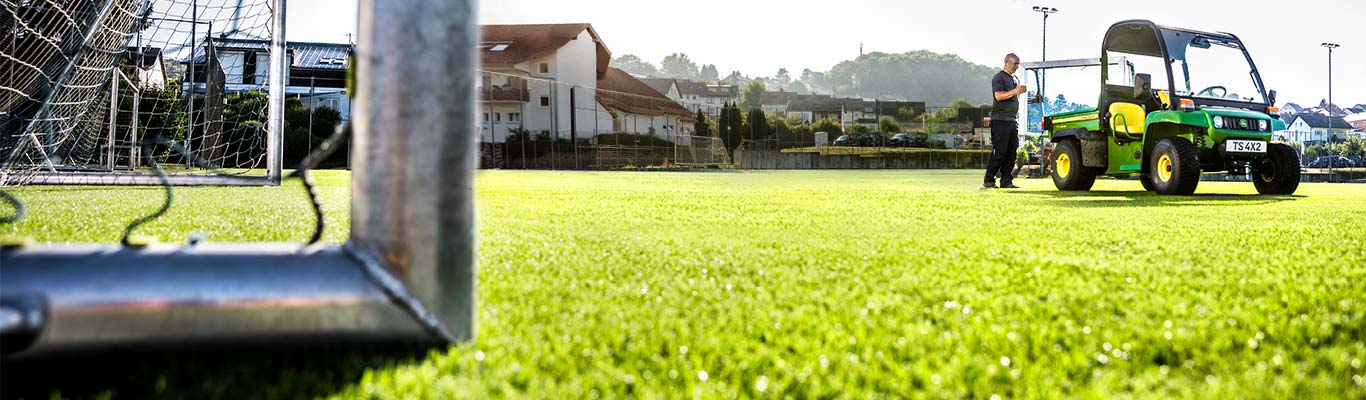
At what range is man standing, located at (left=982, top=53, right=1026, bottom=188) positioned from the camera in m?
8.97

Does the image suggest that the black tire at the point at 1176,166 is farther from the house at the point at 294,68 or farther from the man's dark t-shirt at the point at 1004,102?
the house at the point at 294,68

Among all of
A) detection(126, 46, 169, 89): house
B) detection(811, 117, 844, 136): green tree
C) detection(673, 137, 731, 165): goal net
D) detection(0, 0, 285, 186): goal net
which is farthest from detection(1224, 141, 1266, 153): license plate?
detection(811, 117, 844, 136): green tree

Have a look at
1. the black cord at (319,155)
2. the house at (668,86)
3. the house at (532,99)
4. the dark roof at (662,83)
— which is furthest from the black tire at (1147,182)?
the house at (668,86)

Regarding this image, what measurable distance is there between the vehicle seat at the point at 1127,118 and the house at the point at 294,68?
6.99 m

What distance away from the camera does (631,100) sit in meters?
24.6

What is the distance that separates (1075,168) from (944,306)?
811 centimetres

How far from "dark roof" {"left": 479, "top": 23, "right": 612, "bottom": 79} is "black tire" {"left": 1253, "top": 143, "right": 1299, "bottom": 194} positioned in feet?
62.1

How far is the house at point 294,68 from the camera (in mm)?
11078

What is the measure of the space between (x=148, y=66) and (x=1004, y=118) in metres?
11.2

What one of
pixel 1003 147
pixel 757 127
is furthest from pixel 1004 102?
pixel 757 127

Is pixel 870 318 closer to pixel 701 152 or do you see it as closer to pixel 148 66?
pixel 148 66

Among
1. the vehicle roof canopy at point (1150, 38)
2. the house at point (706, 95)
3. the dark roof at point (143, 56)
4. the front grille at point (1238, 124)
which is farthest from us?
the house at point (706, 95)

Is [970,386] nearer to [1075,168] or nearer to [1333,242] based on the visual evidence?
[1333,242]

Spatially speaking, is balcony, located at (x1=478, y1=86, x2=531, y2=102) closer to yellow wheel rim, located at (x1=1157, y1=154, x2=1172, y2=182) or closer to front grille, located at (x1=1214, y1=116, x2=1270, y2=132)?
yellow wheel rim, located at (x1=1157, y1=154, x2=1172, y2=182)
